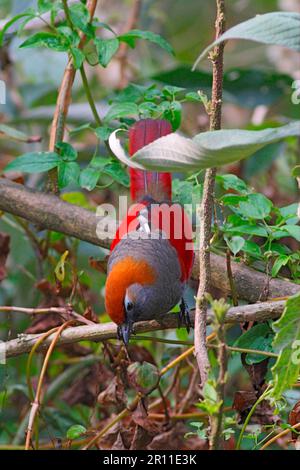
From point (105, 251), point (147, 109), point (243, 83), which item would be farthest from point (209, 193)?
point (243, 83)

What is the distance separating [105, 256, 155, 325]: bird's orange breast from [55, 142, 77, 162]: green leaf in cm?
42

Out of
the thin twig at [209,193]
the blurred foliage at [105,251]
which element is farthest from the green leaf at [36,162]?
the thin twig at [209,193]

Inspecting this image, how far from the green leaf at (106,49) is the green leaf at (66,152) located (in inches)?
14.1

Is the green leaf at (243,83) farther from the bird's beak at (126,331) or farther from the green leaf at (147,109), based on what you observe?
the bird's beak at (126,331)

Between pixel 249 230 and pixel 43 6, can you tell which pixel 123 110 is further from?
pixel 249 230

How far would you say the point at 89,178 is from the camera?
9.08ft

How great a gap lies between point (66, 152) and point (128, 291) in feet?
1.87

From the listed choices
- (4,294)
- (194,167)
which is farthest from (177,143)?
(4,294)

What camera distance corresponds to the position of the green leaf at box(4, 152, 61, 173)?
2.83 metres

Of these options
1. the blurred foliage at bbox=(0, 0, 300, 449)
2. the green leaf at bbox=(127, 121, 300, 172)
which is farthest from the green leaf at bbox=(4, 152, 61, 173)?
the green leaf at bbox=(127, 121, 300, 172)

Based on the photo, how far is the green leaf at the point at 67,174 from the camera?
2809 mm

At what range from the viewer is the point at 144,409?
253 centimetres

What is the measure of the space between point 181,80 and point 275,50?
1837 millimetres

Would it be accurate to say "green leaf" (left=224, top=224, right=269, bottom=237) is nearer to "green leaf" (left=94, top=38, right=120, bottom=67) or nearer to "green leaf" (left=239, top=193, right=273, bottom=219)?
"green leaf" (left=239, top=193, right=273, bottom=219)
